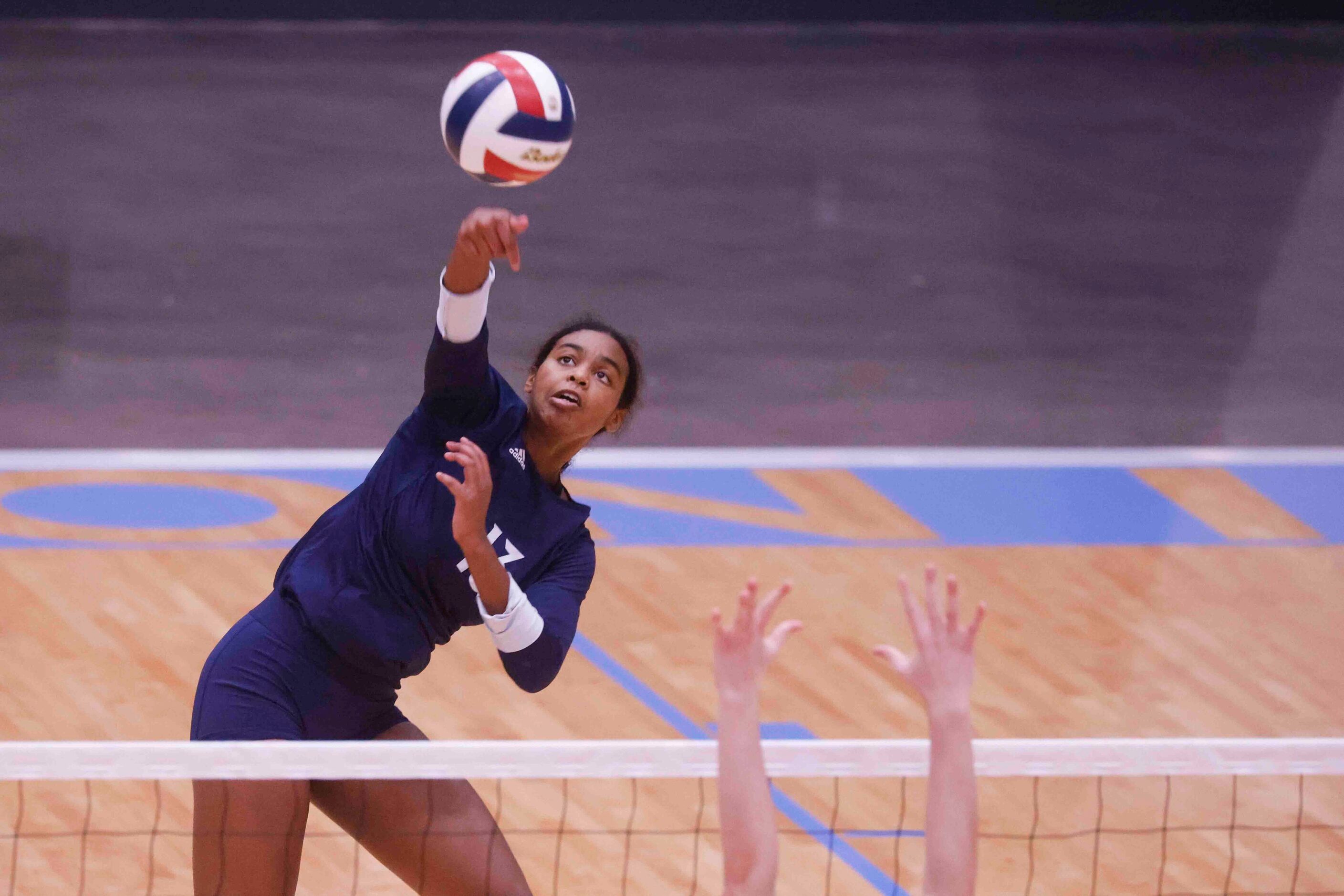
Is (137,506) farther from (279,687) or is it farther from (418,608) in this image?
(418,608)

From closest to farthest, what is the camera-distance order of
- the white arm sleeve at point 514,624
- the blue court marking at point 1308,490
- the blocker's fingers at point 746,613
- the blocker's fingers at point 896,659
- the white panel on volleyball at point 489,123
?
the blocker's fingers at point 746,613 → the blocker's fingers at point 896,659 → the white arm sleeve at point 514,624 → the white panel on volleyball at point 489,123 → the blue court marking at point 1308,490

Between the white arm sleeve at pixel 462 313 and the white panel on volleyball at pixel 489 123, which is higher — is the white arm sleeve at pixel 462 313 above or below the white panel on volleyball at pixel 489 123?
below

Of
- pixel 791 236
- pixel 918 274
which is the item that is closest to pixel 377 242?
pixel 791 236

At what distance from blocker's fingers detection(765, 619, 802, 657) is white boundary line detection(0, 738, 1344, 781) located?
Answer: 0.87m

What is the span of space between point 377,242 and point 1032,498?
622 centimetres

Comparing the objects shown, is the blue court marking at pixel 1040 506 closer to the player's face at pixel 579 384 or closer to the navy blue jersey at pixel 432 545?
the player's face at pixel 579 384

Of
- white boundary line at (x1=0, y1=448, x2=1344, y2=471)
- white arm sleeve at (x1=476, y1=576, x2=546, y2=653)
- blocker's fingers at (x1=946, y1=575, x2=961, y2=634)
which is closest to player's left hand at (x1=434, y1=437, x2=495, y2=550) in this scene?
white arm sleeve at (x1=476, y1=576, x2=546, y2=653)

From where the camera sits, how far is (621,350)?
4.64 m

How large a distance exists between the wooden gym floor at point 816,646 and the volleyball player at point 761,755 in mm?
2822

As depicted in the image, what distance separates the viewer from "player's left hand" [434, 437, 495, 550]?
399 centimetres

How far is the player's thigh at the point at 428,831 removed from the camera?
14.7 ft

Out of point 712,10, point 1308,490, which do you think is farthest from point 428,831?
point 712,10

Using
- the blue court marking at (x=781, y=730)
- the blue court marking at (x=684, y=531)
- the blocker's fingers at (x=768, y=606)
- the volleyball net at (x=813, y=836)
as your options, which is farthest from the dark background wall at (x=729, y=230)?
the blocker's fingers at (x=768, y=606)

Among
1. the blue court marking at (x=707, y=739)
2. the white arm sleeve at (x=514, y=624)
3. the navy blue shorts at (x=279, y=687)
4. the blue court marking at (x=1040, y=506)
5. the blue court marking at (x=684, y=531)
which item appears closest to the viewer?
the white arm sleeve at (x=514, y=624)
